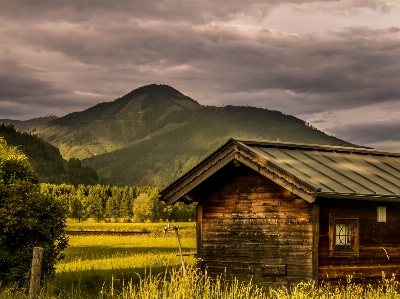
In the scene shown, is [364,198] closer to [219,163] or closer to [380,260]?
[380,260]

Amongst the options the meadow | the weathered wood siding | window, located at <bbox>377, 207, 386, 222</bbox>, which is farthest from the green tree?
window, located at <bbox>377, 207, 386, 222</bbox>

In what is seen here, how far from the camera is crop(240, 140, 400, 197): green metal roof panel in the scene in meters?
16.6

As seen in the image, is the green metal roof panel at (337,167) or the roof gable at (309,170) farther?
the green metal roof panel at (337,167)

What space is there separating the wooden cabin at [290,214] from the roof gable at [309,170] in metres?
0.03

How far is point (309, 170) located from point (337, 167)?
1.73 metres

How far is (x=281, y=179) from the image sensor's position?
16.2 metres

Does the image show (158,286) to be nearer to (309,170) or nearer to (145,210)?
(309,170)

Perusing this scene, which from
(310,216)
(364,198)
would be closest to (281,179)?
(310,216)

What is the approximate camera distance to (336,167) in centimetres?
1870

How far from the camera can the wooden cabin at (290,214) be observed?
1642cm

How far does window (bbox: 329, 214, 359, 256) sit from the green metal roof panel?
96cm

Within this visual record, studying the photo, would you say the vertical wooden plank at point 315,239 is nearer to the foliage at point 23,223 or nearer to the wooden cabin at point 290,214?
the wooden cabin at point 290,214

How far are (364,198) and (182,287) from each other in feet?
20.8

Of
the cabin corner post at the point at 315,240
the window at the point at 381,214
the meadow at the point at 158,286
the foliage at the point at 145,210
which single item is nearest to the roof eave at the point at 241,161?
the cabin corner post at the point at 315,240
